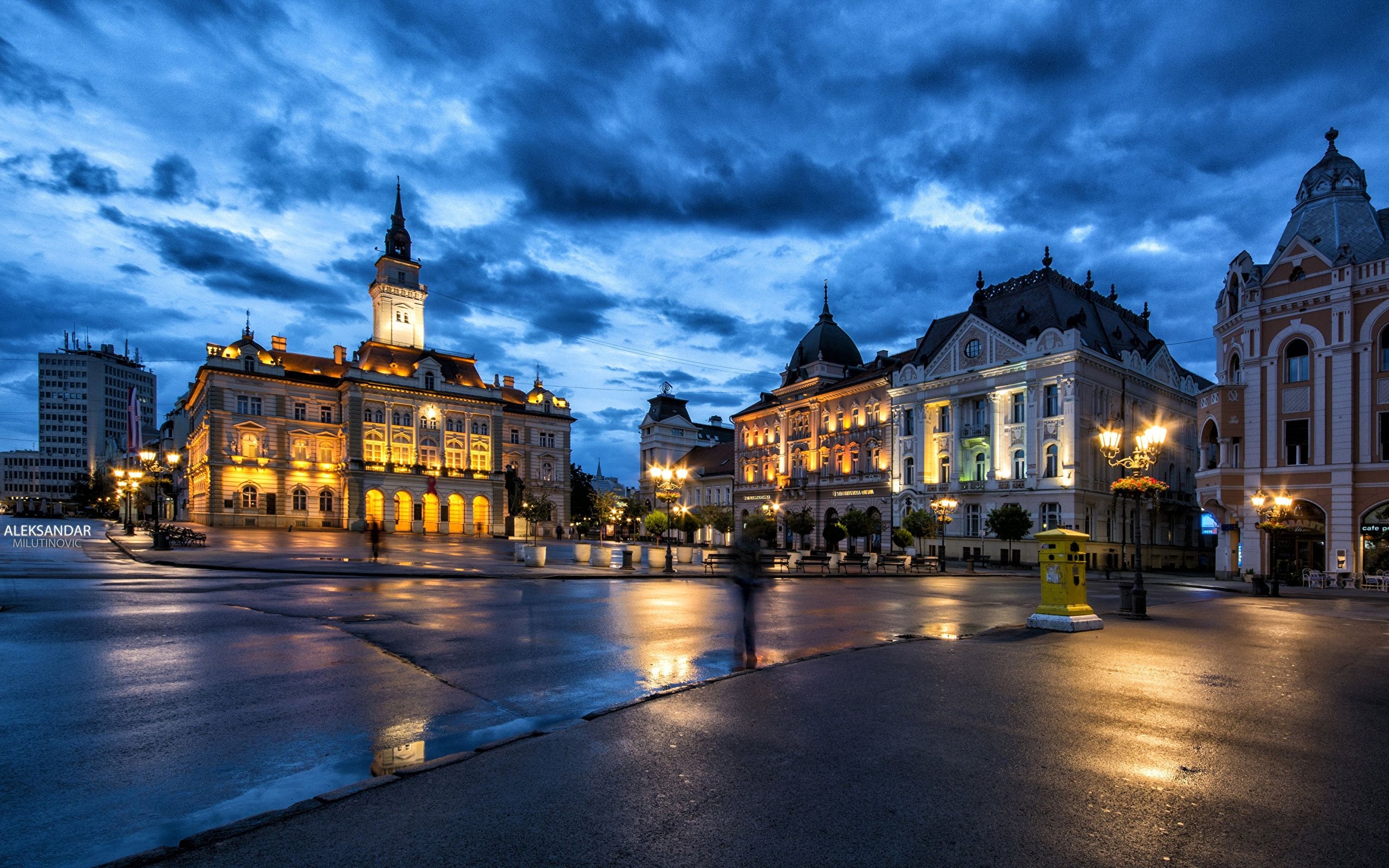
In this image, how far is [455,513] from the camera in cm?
7875

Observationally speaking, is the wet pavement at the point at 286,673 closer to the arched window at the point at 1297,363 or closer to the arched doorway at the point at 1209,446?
the arched window at the point at 1297,363

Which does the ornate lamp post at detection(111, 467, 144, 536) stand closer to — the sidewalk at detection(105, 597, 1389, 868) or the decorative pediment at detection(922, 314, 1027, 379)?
the sidewalk at detection(105, 597, 1389, 868)

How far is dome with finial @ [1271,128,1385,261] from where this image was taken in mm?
34625

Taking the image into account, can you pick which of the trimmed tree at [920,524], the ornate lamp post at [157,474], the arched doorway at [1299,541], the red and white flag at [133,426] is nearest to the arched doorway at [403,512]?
the ornate lamp post at [157,474]

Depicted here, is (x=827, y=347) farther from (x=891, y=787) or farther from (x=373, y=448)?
(x=891, y=787)

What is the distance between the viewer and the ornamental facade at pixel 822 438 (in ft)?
193

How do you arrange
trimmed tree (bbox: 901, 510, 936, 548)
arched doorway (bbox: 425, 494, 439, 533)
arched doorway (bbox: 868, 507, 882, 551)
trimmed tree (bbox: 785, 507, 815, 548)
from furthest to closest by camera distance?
arched doorway (bbox: 425, 494, 439, 533)
trimmed tree (bbox: 785, 507, 815, 548)
arched doorway (bbox: 868, 507, 882, 551)
trimmed tree (bbox: 901, 510, 936, 548)

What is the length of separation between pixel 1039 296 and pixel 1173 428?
1580 cm

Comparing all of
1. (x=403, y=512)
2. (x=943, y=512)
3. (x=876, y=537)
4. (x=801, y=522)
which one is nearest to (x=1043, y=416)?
(x=943, y=512)

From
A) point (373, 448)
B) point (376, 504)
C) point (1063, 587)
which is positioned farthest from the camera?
point (373, 448)

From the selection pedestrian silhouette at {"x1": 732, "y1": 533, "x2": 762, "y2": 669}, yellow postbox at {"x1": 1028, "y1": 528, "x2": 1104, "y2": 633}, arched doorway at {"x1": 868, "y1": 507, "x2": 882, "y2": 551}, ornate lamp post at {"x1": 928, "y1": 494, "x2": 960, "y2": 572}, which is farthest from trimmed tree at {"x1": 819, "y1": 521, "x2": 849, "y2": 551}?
pedestrian silhouette at {"x1": 732, "y1": 533, "x2": 762, "y2": 669}

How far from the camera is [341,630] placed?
12070mm

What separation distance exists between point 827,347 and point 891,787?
6393cm

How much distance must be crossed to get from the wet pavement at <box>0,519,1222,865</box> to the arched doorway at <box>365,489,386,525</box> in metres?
55.6
